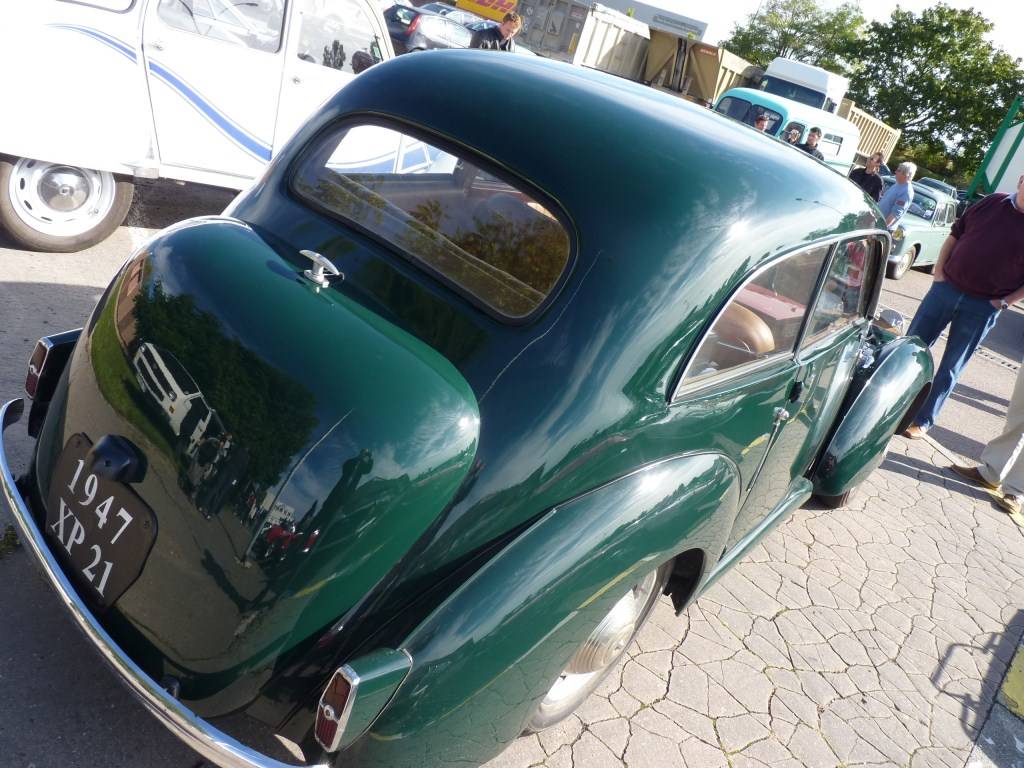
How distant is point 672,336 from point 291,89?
428 centimetres

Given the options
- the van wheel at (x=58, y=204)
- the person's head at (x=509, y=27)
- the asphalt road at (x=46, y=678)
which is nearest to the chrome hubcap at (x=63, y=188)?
the van wheel at (x=58, y=204)

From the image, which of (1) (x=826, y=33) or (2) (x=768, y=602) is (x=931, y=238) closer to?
(2) (x=768, y=602)

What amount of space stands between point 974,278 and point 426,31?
11.2 metres

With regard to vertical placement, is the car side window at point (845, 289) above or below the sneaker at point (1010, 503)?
above

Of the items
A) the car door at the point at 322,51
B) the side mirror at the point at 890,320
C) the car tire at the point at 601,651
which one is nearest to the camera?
the car tire at the point at 601,651

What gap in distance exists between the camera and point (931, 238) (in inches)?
543

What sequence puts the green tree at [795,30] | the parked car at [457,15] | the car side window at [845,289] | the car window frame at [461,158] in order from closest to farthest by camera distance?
the car window frame at [461,158] < the car side window at [845,289] < the parked car at [457,15] < the green tree at [795,30]

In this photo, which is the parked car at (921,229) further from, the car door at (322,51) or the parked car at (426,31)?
the car door at (322,51)

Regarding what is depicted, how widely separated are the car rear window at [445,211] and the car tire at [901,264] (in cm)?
1186

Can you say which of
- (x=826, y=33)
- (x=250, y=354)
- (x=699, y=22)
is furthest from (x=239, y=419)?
(x=826, y=33)

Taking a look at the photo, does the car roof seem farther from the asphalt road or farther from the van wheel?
the van wheel

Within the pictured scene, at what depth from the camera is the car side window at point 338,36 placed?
5.59 meters

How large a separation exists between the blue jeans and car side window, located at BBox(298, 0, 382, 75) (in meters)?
4.20

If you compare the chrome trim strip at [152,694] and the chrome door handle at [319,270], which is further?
the chrome door handle at [319,270]
